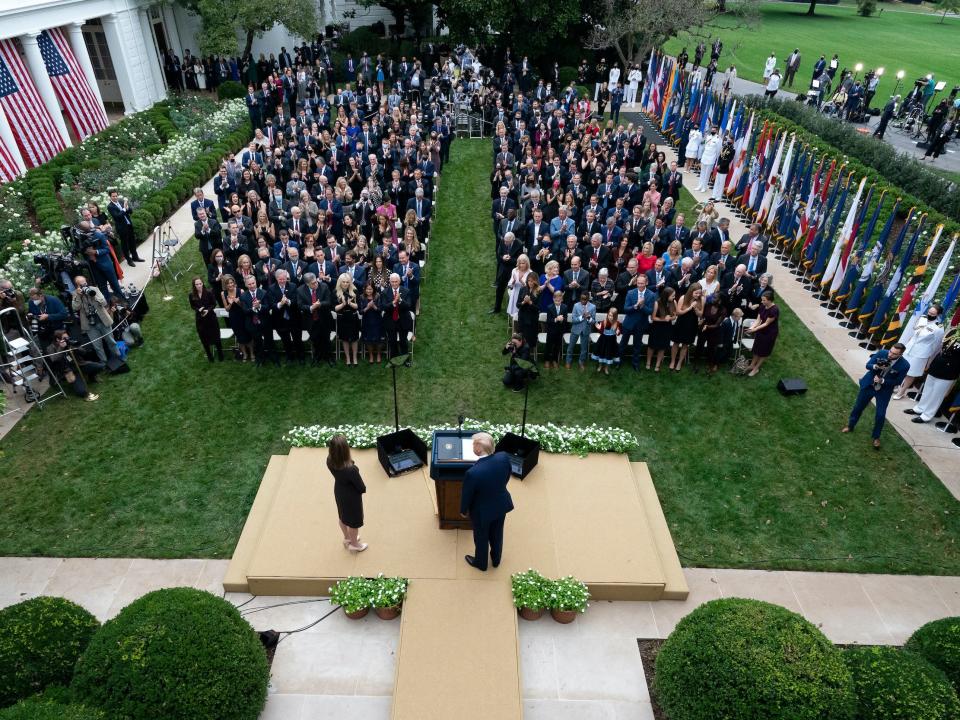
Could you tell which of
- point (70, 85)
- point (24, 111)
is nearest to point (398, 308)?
point (24, 111)

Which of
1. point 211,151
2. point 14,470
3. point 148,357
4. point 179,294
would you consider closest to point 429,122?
point 211,151

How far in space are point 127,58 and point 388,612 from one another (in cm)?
2715

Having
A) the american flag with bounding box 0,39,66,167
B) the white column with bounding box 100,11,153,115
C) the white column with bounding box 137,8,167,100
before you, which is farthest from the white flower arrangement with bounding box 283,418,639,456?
the white column with bounding box 137,8,167,100

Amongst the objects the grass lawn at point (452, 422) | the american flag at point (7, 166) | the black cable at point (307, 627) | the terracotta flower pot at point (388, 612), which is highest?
the american flag at point (7, 166)

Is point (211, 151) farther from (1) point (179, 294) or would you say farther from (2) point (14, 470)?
(2) point (14, 470)

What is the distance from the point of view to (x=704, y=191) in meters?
20.1

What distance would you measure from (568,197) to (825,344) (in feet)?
19.6

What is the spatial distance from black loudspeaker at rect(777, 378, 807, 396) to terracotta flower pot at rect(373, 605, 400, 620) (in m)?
7.42

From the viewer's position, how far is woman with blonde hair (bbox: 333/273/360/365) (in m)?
10.6

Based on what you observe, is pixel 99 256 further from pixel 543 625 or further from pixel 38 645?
pixel 543 625

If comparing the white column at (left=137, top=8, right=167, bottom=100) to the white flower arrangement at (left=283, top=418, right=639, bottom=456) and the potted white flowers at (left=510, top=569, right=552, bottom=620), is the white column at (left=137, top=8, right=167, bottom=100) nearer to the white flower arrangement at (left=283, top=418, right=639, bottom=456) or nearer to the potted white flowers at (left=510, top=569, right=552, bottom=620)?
the white flower arrangement at (left=283, top=418, right=639, bottom=456)

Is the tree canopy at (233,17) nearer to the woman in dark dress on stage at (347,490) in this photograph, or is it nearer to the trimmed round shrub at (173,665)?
the woman in dark dress on stage at (347,490)

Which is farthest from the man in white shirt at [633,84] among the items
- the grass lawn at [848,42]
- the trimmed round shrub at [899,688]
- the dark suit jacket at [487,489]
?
the trimmed round shrub at [899,688]

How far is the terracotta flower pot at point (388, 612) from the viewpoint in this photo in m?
6.84
